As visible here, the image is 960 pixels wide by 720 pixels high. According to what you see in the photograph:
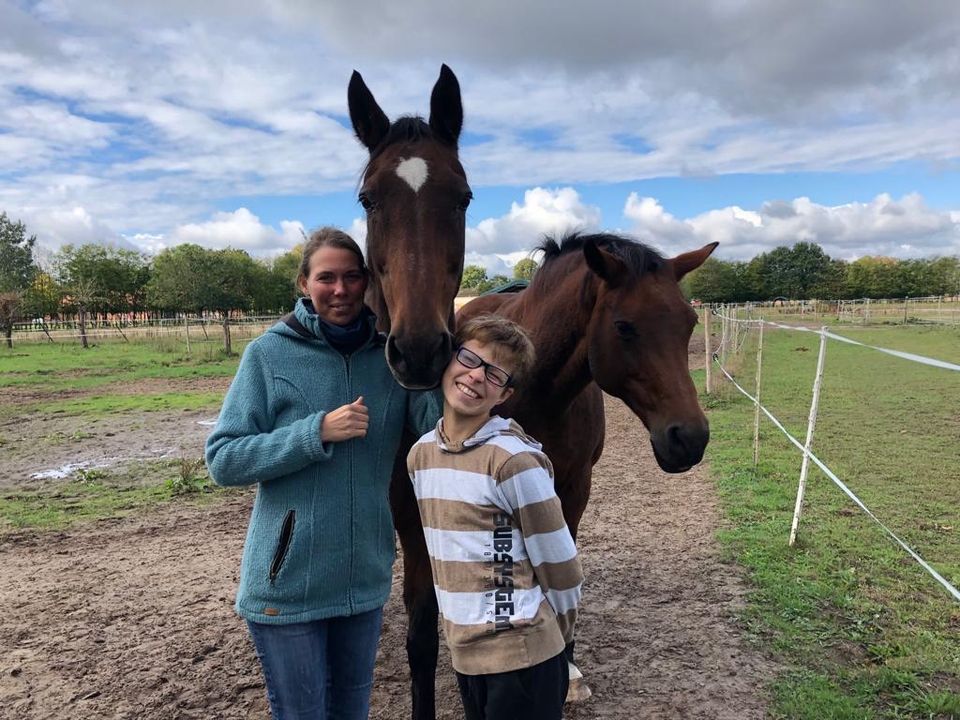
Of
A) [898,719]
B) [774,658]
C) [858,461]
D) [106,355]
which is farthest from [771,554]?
[106,355]

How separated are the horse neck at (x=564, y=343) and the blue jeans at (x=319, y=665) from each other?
1.33 metres

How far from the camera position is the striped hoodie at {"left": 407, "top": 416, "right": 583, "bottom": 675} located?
5.25 ft

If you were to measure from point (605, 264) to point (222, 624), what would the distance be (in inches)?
132

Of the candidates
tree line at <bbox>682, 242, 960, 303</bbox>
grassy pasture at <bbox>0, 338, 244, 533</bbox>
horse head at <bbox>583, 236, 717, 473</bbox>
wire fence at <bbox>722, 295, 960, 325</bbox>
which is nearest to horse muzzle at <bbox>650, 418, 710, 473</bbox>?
horse head at <bbox>583, 236, 717, 473</bbox>

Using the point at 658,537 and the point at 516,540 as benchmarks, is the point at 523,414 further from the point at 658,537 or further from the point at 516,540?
the point at 658,537

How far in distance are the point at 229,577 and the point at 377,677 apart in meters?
1.82

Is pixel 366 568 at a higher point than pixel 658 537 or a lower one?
higher

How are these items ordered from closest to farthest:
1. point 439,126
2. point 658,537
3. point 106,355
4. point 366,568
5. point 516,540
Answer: point 516,540, point 366,568, point 439,126, point 658,537, point 106,355

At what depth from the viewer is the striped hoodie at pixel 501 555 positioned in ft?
5.25

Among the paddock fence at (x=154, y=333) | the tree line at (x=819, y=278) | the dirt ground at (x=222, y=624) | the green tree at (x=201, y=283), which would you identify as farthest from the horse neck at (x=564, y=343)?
the tree line at (x=819, y=278)

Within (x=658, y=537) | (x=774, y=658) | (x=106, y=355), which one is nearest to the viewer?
(x=774, y=658)

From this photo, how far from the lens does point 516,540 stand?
164 cm

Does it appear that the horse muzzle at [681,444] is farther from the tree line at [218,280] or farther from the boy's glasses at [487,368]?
the tree line at [218,280]

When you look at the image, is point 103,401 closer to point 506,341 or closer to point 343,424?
point 343,424
